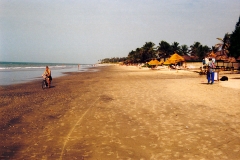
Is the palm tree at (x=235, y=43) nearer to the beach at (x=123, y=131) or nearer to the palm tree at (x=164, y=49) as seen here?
the beach at (x=123, y=131)

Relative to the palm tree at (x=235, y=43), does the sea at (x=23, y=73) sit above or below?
below

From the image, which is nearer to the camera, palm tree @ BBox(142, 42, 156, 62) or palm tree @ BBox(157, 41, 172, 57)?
palm tree @ BBox(157, 41, 172, 57)

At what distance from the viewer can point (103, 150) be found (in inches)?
178

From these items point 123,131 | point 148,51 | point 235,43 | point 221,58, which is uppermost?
point 148,51

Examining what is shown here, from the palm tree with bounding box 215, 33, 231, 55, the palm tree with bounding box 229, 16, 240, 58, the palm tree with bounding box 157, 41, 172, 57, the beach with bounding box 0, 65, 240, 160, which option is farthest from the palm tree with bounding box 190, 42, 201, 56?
the beach with bounding box 0, 65, 240, 160

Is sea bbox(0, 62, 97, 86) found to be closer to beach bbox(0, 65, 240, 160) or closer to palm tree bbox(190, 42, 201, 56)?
beach bbox(0, 65, 240, 160)

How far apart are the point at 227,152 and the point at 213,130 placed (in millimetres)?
1410

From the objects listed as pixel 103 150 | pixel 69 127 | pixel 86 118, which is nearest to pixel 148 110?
pixel 86 118

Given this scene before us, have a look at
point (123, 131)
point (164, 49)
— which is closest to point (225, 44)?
point (164, 49)

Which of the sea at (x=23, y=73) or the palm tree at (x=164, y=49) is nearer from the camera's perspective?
the sea at (x=23, y=73)

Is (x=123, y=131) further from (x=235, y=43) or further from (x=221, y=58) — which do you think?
(x=221, y=58)

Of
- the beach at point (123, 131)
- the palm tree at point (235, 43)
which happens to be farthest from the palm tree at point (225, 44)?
the beach at point (123, 131)

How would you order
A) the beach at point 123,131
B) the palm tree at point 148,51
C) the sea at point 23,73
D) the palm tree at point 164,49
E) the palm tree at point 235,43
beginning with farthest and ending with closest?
the palm tree at point 148,51, the palm tree at point 164,49, the palm tree at point 235,43, the sea at point 23,73, the beach at point 123,131

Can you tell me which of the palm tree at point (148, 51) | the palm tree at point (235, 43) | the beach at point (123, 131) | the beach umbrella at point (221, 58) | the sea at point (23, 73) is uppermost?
the palm tree at point (148, 51)
